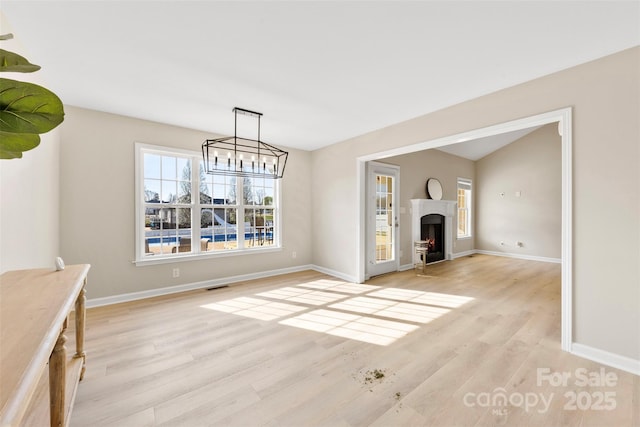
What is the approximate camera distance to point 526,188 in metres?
6.83

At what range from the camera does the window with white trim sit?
742cm

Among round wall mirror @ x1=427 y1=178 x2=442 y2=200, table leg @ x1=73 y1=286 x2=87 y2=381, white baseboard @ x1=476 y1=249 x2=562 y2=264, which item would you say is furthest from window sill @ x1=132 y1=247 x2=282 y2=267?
white baseboard @ x1=476 y1=249 x2=562 y2=264

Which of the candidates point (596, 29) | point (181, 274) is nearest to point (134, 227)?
point (181, 274)

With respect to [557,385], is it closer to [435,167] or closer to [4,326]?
[4,326]

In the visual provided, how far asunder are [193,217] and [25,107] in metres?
3.79

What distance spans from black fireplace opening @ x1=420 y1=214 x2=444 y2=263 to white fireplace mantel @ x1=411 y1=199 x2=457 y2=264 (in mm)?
115

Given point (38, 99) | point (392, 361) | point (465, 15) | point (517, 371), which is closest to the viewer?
point (38, 99)

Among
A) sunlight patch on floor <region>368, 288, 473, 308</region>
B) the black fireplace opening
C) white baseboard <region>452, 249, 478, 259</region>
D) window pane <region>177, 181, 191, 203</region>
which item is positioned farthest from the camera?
white baseboard <region>452, 249, 478, 259</region>

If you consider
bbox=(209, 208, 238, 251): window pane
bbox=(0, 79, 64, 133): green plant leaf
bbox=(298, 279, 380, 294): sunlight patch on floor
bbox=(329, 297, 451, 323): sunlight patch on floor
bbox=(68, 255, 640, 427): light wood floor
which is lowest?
bbox=(68, 255, 640, 427): light wood floor

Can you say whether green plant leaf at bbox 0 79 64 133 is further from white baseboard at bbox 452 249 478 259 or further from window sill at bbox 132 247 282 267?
white baseboard at bbox 452 249 478 259

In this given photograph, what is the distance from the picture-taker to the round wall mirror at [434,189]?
20.5ft

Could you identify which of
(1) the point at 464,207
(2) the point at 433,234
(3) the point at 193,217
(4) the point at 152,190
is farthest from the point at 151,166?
(1) the point at 464,207

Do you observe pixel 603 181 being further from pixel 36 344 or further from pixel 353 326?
pixel 36 344

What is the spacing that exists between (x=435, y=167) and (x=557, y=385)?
5273 mm
